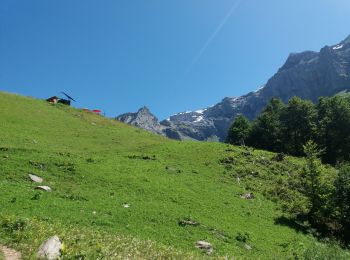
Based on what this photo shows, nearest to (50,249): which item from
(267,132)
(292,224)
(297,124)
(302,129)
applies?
(292,224)

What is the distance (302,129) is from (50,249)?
8428 centimetres

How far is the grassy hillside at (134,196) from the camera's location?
69.9 feet

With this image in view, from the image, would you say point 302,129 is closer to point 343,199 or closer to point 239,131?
point 239,131

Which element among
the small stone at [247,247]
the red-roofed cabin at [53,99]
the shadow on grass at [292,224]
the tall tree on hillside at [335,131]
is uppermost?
the red-roofed cabin at [53,99]

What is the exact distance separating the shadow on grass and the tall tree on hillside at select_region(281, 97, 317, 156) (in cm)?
4941

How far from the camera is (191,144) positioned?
68250 millimetres

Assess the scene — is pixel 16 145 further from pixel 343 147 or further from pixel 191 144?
pixel 343 147

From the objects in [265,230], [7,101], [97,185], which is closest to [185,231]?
[265,230]

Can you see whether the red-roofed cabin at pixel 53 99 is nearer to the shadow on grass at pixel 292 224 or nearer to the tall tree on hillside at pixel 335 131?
the tall tree on hillside at pixel 335 131

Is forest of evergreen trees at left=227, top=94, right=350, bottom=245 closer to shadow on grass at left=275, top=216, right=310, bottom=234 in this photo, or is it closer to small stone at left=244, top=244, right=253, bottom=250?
shadow on grass at left=275, top=216, right=310, bottom=234

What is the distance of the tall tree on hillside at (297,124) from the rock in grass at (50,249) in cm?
7747

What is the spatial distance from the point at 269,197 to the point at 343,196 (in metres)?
8.36

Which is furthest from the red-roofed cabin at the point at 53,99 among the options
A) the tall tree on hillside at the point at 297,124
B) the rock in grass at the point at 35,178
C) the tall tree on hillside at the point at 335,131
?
the rock in grass at the point at 35,178

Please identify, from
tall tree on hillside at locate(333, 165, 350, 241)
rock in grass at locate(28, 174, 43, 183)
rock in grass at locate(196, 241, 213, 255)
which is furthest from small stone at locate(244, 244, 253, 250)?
rock in grass at locate(28, 174, 43, 183)
